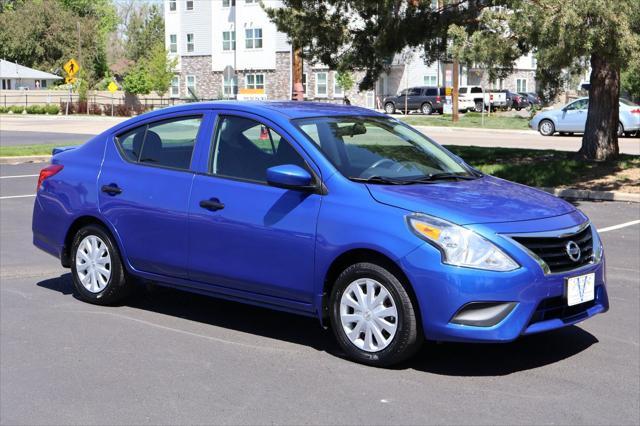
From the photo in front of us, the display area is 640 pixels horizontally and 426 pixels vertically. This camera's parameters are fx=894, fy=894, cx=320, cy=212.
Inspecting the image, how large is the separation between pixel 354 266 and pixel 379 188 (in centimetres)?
55

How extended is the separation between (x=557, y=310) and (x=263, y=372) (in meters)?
1.91

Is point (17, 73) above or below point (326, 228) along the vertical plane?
above

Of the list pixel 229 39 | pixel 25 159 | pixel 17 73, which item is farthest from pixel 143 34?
pixel 25 159

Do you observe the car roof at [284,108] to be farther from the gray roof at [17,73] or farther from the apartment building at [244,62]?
the gray roof at [17,73]

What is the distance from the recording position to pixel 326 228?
5.84m

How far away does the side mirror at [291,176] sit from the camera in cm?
593

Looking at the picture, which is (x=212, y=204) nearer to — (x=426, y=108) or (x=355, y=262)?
(x=355, y=262)

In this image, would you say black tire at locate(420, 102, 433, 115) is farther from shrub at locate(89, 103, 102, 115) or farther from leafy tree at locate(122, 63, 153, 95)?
shrub at locate(89, 103, 102, 115)

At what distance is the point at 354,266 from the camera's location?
18.9 feet

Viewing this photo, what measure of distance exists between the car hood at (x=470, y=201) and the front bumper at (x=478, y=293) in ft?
0.89

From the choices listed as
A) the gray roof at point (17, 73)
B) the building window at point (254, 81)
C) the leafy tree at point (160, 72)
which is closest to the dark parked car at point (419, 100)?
the building window at point (254, 81)

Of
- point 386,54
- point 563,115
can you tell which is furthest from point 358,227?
point 563,115

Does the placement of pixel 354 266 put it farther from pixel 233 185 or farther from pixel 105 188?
pixel 105 188

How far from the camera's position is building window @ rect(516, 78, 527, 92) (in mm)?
77688
